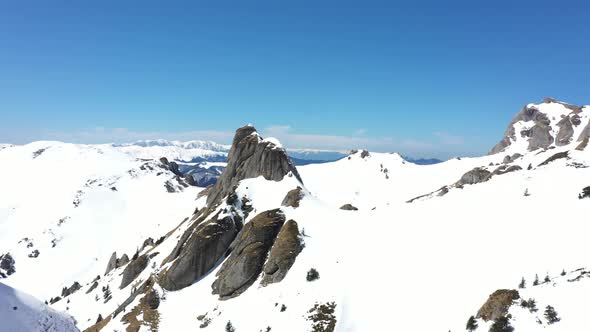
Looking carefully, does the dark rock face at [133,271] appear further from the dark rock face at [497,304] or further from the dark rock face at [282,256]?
the dark rock face at [497,304]

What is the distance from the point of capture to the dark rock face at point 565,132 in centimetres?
17202

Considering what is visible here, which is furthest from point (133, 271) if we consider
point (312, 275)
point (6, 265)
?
point (6, 265)

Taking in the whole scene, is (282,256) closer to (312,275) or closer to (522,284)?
(312,275)

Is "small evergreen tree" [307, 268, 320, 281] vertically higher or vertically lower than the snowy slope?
lower

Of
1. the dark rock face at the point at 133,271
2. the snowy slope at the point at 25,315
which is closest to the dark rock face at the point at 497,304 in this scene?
the snowy slope at the point at 25,315

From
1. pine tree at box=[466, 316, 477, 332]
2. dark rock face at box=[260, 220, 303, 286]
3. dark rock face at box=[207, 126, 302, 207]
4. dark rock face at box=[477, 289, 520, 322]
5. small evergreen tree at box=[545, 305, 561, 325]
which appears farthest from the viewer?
dark rock face at box=[207, 126, 302, 207]

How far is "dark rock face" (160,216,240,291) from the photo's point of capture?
183 feet

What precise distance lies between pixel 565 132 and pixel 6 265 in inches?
11067

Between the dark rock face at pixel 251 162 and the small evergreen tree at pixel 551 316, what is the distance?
5300 cm

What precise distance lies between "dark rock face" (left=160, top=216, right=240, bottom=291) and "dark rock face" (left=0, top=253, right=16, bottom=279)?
141 metres

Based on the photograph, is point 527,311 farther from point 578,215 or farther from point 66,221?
point 66,221

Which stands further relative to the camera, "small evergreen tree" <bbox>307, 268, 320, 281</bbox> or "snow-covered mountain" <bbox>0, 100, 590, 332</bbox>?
"small evergreen tree" <bbox>307, 268, 320, 281</bbox>

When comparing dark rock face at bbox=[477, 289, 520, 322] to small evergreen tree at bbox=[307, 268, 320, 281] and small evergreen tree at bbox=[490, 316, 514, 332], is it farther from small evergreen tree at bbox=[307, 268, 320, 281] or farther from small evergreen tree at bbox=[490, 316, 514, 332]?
small evergreen tree at bbox=[307, 268, 320, 281]

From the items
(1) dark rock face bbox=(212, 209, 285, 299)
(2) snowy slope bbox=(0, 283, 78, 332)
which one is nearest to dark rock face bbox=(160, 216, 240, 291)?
(1) dark rock face bbox=(212, 209, 285, 299)
